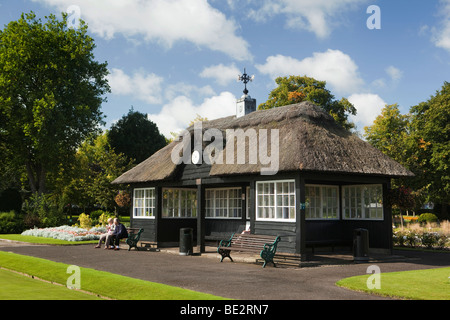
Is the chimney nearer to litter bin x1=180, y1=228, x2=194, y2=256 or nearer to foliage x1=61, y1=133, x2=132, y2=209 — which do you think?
litter bin x1=180, y1=228, x2=194, y2=256

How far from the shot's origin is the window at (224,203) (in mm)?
21159

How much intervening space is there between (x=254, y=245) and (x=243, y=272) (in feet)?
7.24

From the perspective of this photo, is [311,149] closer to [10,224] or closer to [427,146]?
[10,224]

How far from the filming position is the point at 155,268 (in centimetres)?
1346

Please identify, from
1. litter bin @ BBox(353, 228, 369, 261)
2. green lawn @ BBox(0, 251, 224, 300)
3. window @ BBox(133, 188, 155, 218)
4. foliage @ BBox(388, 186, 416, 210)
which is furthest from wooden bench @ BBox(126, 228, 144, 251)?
foliage @ BBox(388, 186, 416, 210)

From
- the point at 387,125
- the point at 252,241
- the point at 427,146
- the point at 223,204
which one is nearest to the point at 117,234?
the point at 223,204

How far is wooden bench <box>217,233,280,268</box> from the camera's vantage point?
14.3 metres

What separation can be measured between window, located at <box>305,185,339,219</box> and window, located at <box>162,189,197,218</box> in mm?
7052

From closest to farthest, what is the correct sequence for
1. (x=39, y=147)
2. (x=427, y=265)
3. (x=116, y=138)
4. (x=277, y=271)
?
(x=277, y=271)
(x=427, y=265)
(x=39, y=147)
(x=116, y=138)

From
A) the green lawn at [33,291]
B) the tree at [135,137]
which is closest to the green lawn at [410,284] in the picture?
the green lawn at [33,291]

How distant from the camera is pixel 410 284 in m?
10.3
